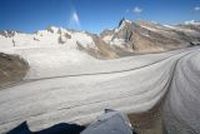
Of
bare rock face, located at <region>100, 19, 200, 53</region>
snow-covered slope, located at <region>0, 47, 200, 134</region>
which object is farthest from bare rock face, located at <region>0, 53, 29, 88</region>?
bare rock face, located at <region>100, 19, 200, 53</region>

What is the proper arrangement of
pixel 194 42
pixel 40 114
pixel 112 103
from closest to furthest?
pixel 40 114, pixel 112 103, pixel 194 42

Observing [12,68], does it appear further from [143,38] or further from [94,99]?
[143,38]

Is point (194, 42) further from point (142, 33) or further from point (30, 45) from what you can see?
point (30, 45)

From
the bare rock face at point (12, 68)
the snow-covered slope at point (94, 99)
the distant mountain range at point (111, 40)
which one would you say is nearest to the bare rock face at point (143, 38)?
the distant mountain range at point (111, 40)

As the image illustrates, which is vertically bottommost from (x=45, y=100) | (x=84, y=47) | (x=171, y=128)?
(x=171, y=128)

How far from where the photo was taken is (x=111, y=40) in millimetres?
56531

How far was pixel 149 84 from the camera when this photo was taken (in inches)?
740

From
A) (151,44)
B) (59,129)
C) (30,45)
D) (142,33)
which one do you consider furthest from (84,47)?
(59,129)

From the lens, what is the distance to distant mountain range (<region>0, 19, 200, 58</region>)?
Result: 128 ft

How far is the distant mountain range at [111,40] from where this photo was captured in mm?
39125

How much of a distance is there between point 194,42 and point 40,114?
5717 centimetres

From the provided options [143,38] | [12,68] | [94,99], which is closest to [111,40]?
[143,38]

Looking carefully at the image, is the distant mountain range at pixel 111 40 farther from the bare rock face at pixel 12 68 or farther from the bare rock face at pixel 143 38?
the bare rock face at pixel 12 68

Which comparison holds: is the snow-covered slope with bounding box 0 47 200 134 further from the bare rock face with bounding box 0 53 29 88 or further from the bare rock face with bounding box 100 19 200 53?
the bare rock face with bounding box 100 19 200 53
